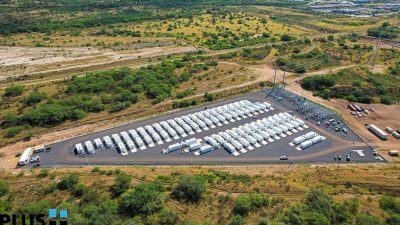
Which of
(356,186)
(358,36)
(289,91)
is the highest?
(358,36)

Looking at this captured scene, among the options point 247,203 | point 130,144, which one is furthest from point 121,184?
point 247,203

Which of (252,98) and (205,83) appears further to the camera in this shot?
(205,83)

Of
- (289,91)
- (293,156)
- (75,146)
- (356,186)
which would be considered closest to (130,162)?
(75,146)

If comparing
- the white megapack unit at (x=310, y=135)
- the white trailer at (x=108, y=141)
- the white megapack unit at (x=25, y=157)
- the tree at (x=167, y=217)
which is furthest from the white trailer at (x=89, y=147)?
the white megapack unit at (x=310, y=135)

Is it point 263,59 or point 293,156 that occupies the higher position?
point 263,59

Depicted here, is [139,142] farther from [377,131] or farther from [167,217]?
[377,131]

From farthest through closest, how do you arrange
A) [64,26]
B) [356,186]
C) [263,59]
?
[64,26]
[263,59]
[356,186]

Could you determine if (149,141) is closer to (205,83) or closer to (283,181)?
(283,181)

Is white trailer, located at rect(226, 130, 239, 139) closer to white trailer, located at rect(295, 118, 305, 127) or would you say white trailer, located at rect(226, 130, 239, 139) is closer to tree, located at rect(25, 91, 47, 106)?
white trailer, located at rect(295, 118, 305, 127)
